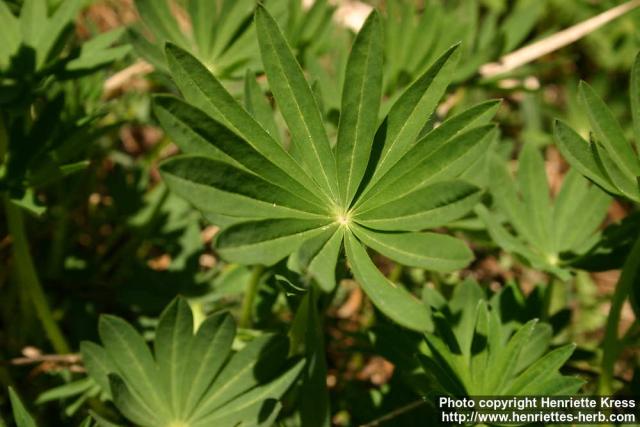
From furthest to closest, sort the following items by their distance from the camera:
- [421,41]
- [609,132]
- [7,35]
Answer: [421,41] → [7,35] → [609,132]

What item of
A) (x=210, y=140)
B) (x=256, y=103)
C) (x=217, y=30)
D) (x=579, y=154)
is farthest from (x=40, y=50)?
(x=579, y=154)

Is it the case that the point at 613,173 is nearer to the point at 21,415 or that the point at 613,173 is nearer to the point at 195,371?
the point at 195,371

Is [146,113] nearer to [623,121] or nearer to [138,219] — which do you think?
[138,219]

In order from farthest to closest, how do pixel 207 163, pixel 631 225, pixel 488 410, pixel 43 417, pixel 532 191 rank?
pixel 43 417 → pixel 532 191 → pixel 631 225 → pixel 488 410 → pixel 207 163

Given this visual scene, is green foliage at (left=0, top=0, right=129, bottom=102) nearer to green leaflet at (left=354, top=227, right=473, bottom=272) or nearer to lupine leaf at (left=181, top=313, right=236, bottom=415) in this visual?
lupine leaf at (left=181, top=313, right=236, bottom=415)

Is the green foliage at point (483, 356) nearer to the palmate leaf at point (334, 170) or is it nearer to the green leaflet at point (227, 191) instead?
the palmate leaf at point (334, 170)

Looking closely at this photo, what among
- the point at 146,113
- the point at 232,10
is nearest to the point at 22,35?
the point at 232,10
